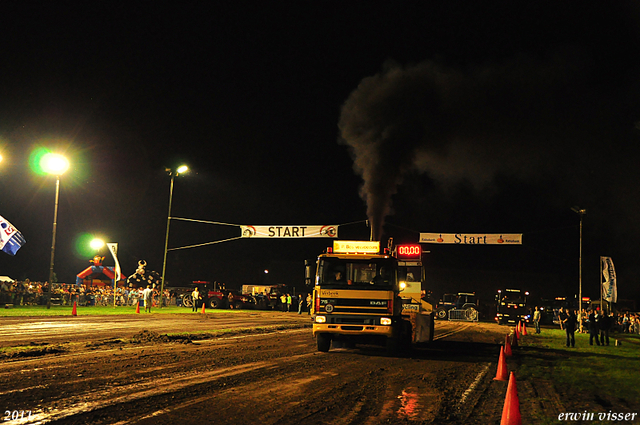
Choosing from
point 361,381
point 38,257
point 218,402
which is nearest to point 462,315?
point 361,381

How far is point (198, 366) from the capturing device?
10961 millimetres

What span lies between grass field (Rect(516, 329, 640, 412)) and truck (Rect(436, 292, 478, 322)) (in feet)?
85.3

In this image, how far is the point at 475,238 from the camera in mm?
45906

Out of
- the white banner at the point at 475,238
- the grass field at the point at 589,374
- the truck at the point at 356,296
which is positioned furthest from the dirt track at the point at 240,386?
the white banner at the point at 475,238

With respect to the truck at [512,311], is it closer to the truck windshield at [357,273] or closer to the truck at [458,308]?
the truck at [458,308]

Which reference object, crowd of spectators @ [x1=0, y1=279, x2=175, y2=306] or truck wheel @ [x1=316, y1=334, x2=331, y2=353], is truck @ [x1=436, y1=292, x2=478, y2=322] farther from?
truck wheel @ [x1=316, y1=334, x2=331, y2=353]

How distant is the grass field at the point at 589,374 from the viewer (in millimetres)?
8953

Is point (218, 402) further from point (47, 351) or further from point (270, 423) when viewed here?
point (47, 351)

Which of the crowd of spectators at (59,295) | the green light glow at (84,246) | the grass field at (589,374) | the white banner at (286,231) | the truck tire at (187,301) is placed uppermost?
the white banner at (286,231)

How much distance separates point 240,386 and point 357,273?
5.91 meters

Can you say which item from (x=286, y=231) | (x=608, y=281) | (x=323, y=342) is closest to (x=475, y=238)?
(x=608, y=281)

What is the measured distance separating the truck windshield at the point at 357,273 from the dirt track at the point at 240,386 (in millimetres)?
1874

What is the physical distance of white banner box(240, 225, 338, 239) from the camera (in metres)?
43.0

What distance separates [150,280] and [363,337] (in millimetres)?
33992
